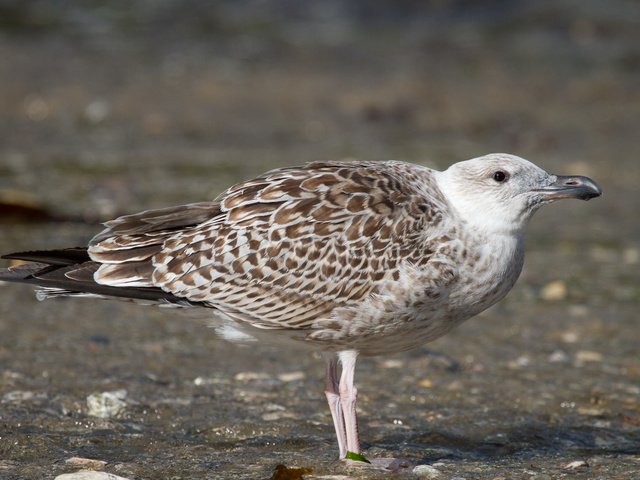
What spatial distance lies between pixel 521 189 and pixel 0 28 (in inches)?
461

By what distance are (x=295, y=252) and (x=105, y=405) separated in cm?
138

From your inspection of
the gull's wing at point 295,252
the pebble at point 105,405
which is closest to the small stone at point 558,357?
the gull's wing at point 295,252

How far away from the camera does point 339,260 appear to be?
5434 millimetres

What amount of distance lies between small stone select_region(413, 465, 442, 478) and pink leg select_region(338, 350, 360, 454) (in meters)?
0.30

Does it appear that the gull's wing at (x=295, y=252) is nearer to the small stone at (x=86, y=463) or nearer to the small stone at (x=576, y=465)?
the small stone at (x=86, y=463)

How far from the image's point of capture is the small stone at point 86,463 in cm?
517

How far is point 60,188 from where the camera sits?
1045 cm

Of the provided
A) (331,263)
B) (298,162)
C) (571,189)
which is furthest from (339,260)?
(298,162)

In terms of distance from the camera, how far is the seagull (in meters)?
5.41

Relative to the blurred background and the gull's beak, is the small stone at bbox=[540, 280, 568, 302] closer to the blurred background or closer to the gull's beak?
the blurred background

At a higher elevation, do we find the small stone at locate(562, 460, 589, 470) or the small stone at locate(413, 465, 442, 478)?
the small stone at locate(413, 465, 442, 478)

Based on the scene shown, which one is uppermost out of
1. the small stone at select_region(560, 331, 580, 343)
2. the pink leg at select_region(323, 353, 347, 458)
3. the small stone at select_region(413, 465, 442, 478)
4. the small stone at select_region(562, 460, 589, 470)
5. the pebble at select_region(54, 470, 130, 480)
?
the small stone at select_region(560, 331, 580, 343)

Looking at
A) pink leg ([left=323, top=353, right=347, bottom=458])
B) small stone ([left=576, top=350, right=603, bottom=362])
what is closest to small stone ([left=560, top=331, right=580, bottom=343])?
small stone ([left=576, top=350, right=603, bottom=362])

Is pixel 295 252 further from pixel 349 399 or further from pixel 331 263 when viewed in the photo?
pixel 349 399
